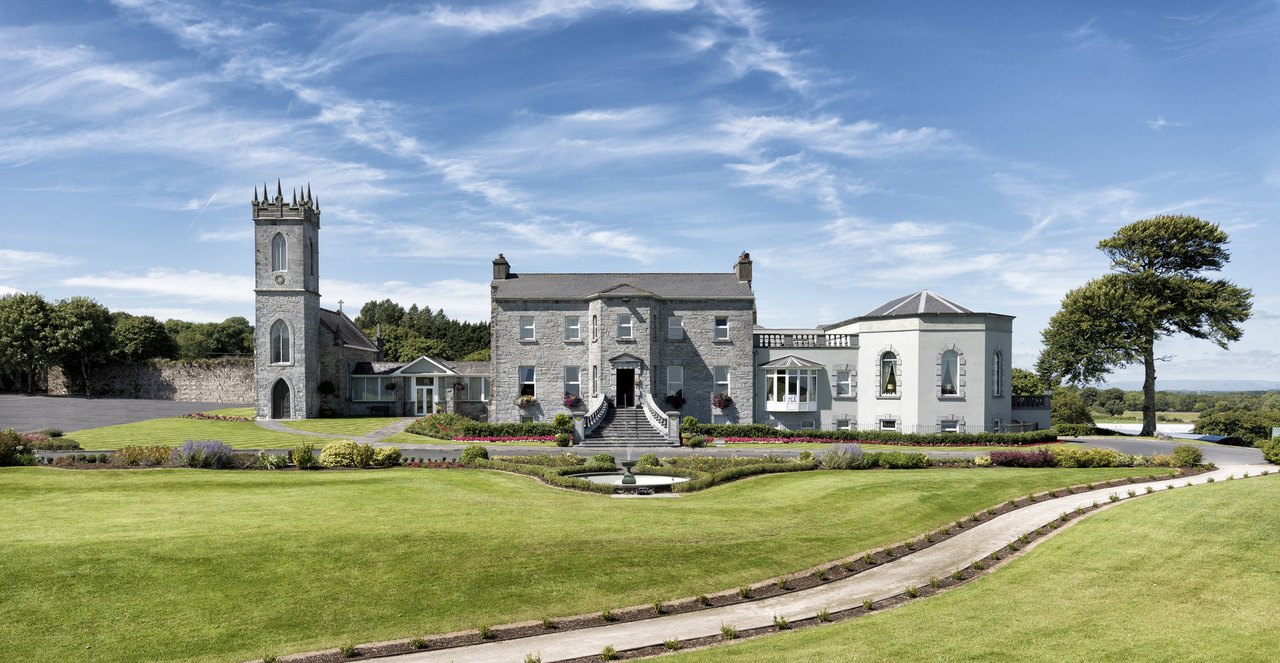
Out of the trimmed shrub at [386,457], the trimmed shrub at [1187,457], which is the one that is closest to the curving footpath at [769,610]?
the trimmed shrub at [1187,457]

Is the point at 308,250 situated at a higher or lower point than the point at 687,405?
higher

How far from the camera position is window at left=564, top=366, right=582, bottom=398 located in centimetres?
4750

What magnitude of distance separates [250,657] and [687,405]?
36.9m

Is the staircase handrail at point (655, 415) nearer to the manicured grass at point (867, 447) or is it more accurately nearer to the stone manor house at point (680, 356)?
the stone manor house at point (680, 356)

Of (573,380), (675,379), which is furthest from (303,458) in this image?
(675,379)

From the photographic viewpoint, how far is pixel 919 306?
4272cm

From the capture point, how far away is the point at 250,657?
11.2 m

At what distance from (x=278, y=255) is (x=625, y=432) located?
31.7 metres

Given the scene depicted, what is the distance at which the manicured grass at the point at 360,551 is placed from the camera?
39.7ft

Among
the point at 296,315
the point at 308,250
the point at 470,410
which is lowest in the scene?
the point at 470,410

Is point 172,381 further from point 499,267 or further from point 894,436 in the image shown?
point 894,436

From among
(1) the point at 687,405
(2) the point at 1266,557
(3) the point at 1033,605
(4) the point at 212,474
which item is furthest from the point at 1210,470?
(4) the point at 212,474

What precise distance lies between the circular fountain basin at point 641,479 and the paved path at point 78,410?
3638cm

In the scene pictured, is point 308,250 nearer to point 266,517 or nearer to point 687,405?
point 687,405
